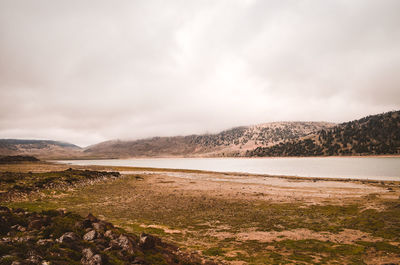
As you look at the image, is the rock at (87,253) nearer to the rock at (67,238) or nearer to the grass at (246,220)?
the rock at (67,238)

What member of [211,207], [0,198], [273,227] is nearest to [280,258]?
[273,227]

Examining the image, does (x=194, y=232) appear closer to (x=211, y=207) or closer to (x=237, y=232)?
(x=237, y=232)

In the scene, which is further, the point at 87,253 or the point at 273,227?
the point at 273,227

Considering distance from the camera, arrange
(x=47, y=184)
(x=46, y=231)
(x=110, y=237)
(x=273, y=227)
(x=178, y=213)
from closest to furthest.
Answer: (x=46, y=231) → (x=110, y=237) → (x=273, y=227) → (x=178, y=213) → (x=47, y=184)

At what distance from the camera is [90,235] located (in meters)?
11.9

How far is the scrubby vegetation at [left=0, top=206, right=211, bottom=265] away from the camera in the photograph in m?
8.31

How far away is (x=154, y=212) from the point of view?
1022 inches

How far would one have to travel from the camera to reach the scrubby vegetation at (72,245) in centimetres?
831

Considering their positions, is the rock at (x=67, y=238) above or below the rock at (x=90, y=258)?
above

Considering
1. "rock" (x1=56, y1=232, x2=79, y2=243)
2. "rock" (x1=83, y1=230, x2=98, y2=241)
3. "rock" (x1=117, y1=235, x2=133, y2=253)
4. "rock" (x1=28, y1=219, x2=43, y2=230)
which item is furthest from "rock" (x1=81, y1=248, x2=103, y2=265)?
"rock" (x1=28, y1=219, x2=43, y2=230)

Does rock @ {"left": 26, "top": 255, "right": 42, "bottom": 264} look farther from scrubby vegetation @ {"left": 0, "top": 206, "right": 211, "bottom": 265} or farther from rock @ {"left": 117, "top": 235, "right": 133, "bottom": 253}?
rock @ {"left": 117, "top": 235, "right": 133, "bottom": 253}

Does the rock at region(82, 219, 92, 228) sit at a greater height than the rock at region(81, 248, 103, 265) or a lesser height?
lesser

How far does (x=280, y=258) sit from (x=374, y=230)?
38.6 ft

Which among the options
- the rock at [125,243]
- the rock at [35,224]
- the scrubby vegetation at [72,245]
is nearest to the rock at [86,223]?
the scrubby vegetation at [72,245]
